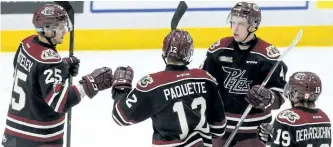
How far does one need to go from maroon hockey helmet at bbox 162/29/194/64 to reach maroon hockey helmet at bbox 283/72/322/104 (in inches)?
19.7

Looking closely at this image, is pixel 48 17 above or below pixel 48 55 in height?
above

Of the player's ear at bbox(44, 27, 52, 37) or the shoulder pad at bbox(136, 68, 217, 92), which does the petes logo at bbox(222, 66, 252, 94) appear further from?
the player's ear at bbox(44, 27, 52, 37)

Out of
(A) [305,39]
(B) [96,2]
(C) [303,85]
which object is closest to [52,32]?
(C) [303,85]

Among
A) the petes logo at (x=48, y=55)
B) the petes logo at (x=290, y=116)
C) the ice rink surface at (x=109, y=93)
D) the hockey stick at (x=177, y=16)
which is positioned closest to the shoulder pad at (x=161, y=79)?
the petes logo at (x=290, y=116)

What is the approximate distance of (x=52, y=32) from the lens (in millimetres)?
4156

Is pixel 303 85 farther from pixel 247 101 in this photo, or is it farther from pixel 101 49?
pixel 101 49

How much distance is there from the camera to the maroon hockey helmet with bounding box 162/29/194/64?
3762 mm

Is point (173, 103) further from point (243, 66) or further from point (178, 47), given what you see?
point (243, 66)

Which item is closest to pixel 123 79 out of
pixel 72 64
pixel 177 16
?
pixel 72 64

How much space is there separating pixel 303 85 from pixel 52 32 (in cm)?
132

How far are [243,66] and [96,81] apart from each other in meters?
0.80

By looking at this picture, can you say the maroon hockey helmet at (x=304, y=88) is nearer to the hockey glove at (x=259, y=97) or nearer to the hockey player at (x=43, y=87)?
the hockey glove at (x=259, y=97)

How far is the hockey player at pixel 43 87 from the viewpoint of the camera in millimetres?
4020

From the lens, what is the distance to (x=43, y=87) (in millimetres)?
4012
